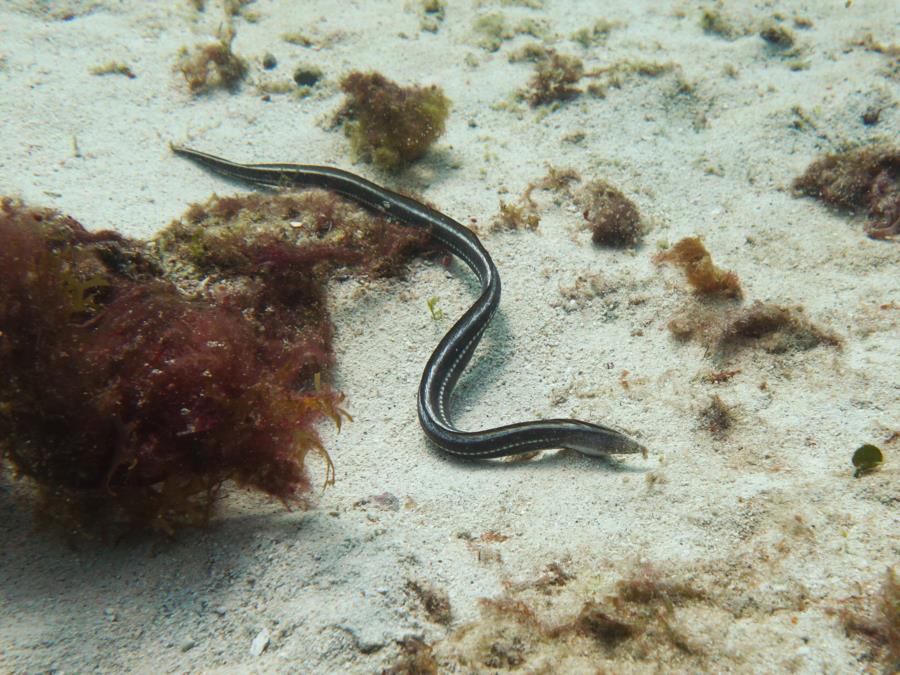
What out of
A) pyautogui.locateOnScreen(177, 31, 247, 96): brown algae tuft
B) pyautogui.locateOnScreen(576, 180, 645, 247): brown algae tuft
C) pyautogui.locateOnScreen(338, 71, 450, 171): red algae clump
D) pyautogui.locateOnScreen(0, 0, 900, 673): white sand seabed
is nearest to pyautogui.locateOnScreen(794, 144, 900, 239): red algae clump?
pyautogui.locateOnScreen(0, 0, 900, 673): white sand seabed

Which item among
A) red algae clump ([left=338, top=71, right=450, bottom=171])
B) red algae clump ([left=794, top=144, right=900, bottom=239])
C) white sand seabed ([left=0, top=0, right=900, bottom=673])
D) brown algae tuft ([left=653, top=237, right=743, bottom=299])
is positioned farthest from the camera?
red algae clump ([left=338, top=71, right=450, bottom=171])

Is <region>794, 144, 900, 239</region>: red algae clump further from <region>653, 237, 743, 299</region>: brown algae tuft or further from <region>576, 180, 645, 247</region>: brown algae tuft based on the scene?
<region>576, 180, 645, 247</region>: brown algae tuft

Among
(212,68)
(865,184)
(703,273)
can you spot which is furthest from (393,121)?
(865,184)

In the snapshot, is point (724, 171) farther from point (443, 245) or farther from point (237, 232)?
point (237, 232)

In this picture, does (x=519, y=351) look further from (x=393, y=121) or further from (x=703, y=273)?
(x=393, y=121)

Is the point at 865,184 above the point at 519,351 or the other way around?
above

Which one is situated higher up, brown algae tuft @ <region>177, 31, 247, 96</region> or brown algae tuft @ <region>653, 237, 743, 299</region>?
brown algae tuft @ <region>653, 237, 743, 299</region>
